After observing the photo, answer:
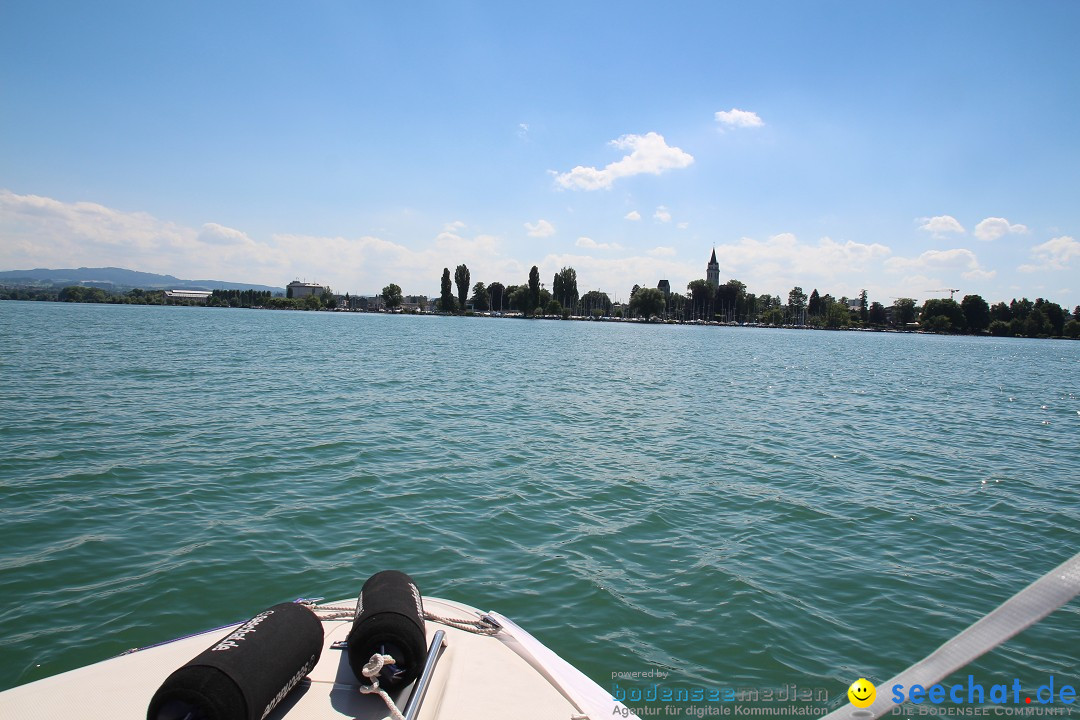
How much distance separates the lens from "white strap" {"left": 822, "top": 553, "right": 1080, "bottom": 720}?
1.92 m

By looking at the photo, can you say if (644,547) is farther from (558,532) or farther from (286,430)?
(286,430)

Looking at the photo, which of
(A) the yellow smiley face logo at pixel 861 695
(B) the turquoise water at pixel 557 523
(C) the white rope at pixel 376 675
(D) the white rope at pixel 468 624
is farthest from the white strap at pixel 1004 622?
(B) the turquoise water at pixel 557 523

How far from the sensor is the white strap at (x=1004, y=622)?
1922mm

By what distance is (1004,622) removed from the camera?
6.66ft

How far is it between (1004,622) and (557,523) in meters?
10.4

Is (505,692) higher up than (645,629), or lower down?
higher up

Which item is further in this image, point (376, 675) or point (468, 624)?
point (468, 624)

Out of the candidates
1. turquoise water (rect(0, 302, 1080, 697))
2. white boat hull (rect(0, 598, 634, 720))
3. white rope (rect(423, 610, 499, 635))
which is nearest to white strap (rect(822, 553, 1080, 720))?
white boat hull (rect(0, 598, 634, 720))

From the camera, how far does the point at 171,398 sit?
2430 cm

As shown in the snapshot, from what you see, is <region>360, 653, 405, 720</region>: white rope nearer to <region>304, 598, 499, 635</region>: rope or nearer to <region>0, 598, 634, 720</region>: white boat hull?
<region>0, 598, 634, 720</region>: white boat hull

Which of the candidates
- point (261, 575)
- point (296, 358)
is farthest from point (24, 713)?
point (296, 358)

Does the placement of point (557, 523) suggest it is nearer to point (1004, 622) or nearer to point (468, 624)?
point (468, 624)

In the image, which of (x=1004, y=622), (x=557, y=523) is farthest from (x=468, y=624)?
(x=557, y=523)

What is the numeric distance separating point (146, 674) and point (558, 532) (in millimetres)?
7889
